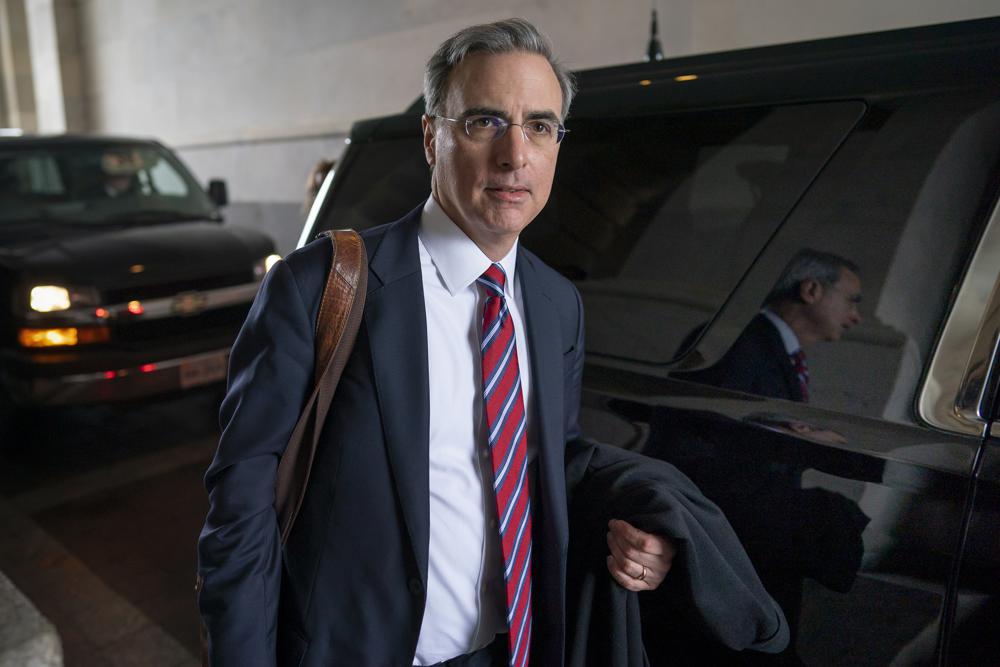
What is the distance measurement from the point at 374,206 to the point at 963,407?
5.49 ft

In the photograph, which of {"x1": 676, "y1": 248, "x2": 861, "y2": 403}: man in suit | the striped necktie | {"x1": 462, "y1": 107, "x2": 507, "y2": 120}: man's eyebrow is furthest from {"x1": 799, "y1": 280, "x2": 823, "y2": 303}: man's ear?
{"x1": 462, "y1": 107, "x2": 507, "y2": 120}: man's eyebrow

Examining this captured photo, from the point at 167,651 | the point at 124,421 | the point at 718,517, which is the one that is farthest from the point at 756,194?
the point at 124,421

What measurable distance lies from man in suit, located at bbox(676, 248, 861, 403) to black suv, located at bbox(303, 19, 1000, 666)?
0.7 inches

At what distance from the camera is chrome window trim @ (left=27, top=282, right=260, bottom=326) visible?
13.2 feet

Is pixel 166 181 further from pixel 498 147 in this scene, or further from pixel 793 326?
pixel 793 326


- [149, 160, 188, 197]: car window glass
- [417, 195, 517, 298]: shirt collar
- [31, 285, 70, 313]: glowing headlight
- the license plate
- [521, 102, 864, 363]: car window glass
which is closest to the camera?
[417, 195, 517, 298]: shirt collar

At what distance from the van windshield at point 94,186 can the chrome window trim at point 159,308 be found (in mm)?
1058

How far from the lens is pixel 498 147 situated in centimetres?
131

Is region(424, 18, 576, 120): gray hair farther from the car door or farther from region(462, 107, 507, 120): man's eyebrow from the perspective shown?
the car door

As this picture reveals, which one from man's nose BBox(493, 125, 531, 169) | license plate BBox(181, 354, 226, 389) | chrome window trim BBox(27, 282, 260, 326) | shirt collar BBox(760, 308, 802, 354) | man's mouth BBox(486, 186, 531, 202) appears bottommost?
license plate BBox(181, 354, 226, 389)

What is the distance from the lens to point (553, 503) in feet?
4.68

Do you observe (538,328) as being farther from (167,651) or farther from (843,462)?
(167,651)

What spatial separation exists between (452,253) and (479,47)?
36 cm

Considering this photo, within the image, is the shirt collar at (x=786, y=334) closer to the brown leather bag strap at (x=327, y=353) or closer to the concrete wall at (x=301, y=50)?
the brown leather bag strap at (x=327, y=353)
